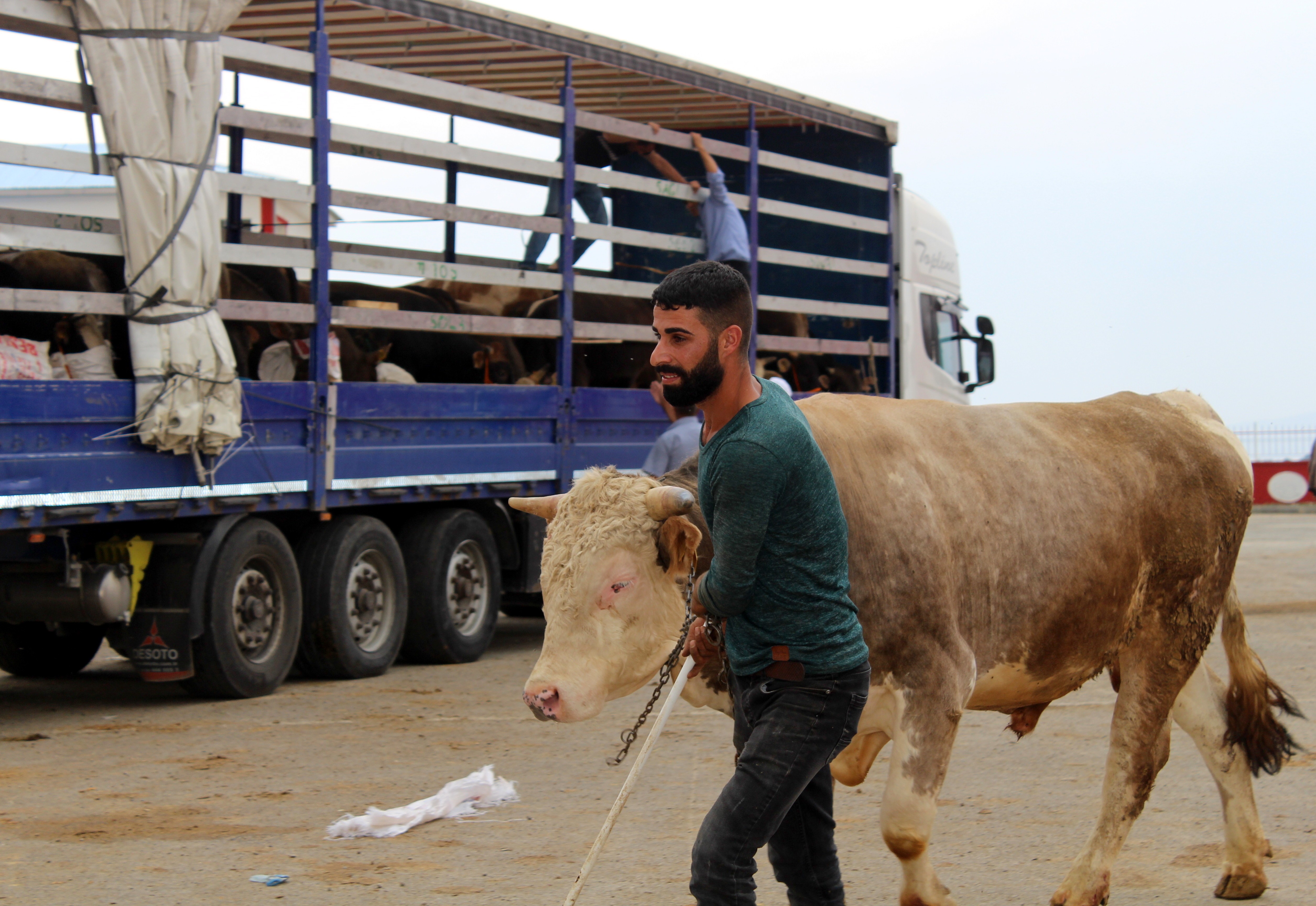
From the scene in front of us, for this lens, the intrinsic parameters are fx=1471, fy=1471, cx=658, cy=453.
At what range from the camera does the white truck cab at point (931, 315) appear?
13.4 metres

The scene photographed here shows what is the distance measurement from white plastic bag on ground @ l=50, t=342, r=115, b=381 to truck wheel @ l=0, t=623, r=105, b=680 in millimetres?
2570

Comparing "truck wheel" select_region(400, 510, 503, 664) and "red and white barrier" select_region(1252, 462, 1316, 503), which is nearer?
"truck wheel" select_region(400, 510, 503, 664)

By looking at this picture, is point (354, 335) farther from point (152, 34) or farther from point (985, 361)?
point (985, 361)

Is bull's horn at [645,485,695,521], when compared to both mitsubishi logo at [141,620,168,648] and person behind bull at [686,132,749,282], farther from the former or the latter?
person behind bull at [686,132,749,282]

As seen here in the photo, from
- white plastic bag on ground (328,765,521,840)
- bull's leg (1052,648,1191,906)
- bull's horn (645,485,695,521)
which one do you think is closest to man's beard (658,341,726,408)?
bull's horn (645,485,695,521)

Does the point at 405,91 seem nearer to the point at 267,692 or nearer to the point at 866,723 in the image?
the point at 267,692

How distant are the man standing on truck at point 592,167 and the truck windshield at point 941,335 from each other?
2.90m

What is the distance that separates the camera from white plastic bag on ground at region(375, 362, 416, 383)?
9.72m

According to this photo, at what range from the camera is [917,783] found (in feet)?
Result: 13.4

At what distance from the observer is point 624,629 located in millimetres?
3834

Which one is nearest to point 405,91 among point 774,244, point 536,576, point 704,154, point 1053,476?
point 704,154

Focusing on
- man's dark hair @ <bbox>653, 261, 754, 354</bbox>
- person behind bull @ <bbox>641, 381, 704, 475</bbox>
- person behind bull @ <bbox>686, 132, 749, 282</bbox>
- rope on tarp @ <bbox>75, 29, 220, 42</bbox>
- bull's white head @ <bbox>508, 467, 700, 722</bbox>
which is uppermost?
rope on tarp @ <bbox>75, 29, 220, 42</bbox>

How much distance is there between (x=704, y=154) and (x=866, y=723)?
7414mm

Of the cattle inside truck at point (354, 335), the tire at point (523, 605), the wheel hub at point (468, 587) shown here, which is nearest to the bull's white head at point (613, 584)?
the cattle inside truck at point (354, 335)
